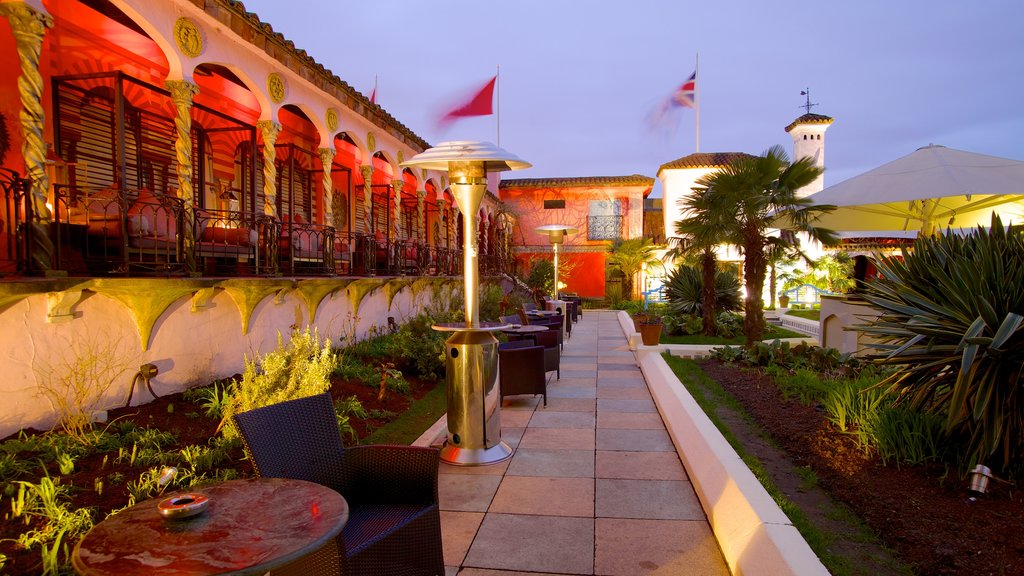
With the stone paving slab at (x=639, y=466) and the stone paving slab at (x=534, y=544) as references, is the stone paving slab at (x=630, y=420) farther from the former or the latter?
the stone paving slab at (x=534, y=544)

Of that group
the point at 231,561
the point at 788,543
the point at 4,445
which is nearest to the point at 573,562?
the point at 788,543

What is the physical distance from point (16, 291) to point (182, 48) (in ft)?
10.8

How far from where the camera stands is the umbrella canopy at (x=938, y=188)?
20.8ft

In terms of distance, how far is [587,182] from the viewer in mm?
27562

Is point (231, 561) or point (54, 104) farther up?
point (54, 104)

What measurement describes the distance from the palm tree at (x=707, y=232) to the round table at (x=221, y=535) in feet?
30.0

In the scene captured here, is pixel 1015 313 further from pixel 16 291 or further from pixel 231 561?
pixel 16 291

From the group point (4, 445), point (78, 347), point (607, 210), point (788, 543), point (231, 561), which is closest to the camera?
point (231, 561)

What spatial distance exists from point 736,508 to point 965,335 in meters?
1.70

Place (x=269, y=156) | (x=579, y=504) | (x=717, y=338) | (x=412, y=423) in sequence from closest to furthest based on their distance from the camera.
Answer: (x=579, y=504) < (x=412, y=423) < (x=269, y=156) < (x=717, y=338)

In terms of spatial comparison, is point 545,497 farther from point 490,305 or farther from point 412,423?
point 490,305

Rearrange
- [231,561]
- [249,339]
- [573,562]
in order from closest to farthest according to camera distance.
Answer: [231,561], [573,562], [249,339]

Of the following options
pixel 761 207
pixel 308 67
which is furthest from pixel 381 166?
pixel 761 207

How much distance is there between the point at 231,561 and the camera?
1759 millimetres
